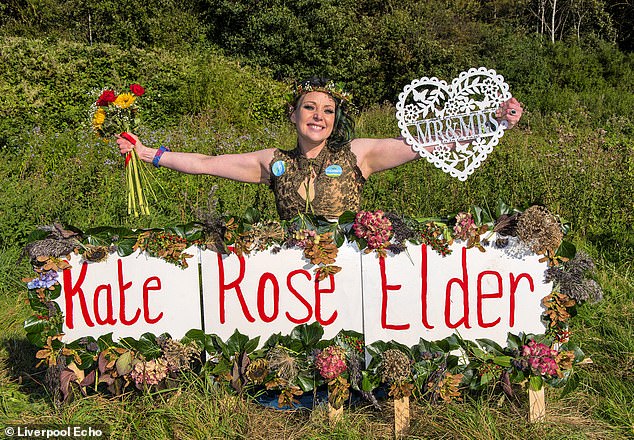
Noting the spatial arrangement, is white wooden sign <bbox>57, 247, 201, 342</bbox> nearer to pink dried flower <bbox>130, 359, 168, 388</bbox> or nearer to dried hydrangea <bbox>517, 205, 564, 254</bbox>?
pink dried flower <bbox>130, 359, 168, 388</bbox>

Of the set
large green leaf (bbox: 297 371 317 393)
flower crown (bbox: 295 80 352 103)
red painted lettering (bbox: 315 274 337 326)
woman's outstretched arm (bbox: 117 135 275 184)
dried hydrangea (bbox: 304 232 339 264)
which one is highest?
→ flower crown (bbox: 295 80 352 103)

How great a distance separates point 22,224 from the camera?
3822 mm

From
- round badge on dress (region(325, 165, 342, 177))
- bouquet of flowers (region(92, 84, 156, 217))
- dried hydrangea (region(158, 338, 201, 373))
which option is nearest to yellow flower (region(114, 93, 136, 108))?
bouquet of flowers (region(92, 84, 156, 217))

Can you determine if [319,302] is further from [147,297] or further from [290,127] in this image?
[290,127]

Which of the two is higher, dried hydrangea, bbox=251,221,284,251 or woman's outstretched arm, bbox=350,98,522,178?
woman's outstretched arm, bbox=350,98,522,178

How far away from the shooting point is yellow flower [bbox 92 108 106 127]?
2.38 m

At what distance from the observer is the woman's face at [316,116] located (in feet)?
8.02

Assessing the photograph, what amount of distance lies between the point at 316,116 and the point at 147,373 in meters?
1.24

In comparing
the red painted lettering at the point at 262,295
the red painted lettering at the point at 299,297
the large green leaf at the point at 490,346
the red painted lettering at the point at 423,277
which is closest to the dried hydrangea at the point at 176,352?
→ the red painted lettering at the point at 262,295

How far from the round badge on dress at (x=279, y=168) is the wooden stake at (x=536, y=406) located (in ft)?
4.41

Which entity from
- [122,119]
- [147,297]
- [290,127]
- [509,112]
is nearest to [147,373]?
[147,297]

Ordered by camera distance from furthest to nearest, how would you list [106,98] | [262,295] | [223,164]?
[223,164] < [106,98] < [262,295]

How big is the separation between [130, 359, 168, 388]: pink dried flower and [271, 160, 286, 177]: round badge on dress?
91 cm

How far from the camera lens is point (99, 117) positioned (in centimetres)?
238
